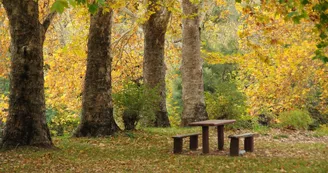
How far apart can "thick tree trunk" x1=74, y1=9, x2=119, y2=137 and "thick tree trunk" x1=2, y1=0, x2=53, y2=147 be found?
2837mm

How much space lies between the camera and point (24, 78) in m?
12.1

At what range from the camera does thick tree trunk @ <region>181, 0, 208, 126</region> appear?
19.4 m

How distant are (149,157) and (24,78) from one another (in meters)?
3.64

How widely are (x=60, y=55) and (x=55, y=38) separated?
3037 millimetres

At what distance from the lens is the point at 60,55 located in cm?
2556

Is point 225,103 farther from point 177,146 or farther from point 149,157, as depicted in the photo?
point 149,157

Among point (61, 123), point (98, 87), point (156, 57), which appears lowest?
point (61, 123)

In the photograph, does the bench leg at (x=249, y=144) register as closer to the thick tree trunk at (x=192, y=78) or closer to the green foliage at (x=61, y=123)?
the thick tree trunk at (x=192, y=78)

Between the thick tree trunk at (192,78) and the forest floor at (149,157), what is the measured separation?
13.4ft

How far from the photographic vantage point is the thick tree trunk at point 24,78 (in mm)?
12086

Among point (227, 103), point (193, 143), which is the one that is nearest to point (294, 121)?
point (227, 103)

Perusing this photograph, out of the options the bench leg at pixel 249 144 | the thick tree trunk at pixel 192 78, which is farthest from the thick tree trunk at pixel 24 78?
the thick tree trunk at pixel 192 78

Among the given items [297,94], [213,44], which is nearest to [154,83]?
[297,94]

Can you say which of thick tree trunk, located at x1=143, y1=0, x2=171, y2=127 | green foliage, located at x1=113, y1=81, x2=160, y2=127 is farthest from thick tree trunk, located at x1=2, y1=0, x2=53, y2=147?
thick tree trunk, located at x1=143, y1=0, x2=171, y2=127
